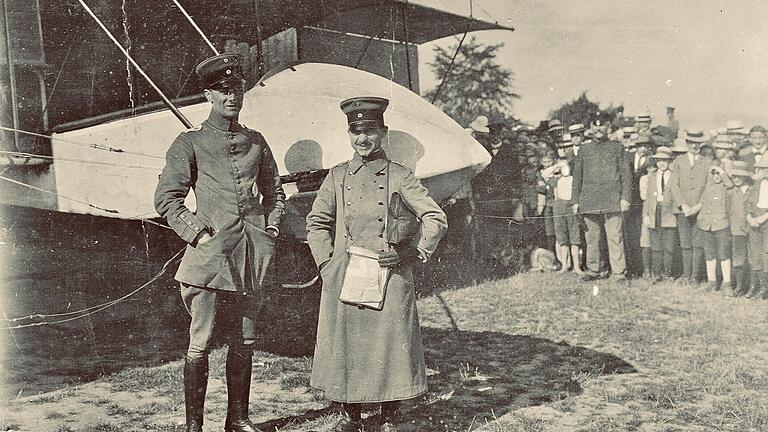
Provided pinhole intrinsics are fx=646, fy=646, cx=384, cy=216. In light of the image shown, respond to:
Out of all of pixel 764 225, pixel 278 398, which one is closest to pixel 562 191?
pixel 764 225

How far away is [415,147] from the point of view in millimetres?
5004

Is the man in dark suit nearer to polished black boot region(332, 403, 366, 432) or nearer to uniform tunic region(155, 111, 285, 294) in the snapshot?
polished black boot region(332, 403, 366, 432)

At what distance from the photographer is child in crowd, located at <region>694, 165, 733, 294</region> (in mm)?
7836

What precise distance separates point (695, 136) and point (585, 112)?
11.7 metres

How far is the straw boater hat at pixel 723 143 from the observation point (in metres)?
7.99

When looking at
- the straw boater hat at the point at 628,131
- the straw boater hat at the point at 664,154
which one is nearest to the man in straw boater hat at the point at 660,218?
the straw boater hat at the point at 664,154

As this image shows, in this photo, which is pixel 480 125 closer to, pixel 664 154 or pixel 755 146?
pixel 664 154

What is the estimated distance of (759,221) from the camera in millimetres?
7262

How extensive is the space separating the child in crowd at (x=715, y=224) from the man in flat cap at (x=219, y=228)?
630cm

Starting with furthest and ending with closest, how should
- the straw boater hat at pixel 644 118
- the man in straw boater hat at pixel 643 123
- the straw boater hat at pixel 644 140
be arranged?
the straw boater hat at pixel 644 118, the man in straw boater hat at pixel 643 123, the straw boater hat at pixel 644 140

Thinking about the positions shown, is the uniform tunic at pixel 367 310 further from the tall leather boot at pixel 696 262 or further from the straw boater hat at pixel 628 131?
the straw boater hat at pixel 628 131

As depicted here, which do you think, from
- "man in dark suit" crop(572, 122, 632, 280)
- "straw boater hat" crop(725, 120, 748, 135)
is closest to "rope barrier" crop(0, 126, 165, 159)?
"man in dark suit" crop(572, 122, 632, 280)

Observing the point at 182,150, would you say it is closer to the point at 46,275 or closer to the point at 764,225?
the point at 46,275

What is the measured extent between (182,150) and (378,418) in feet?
6.20
